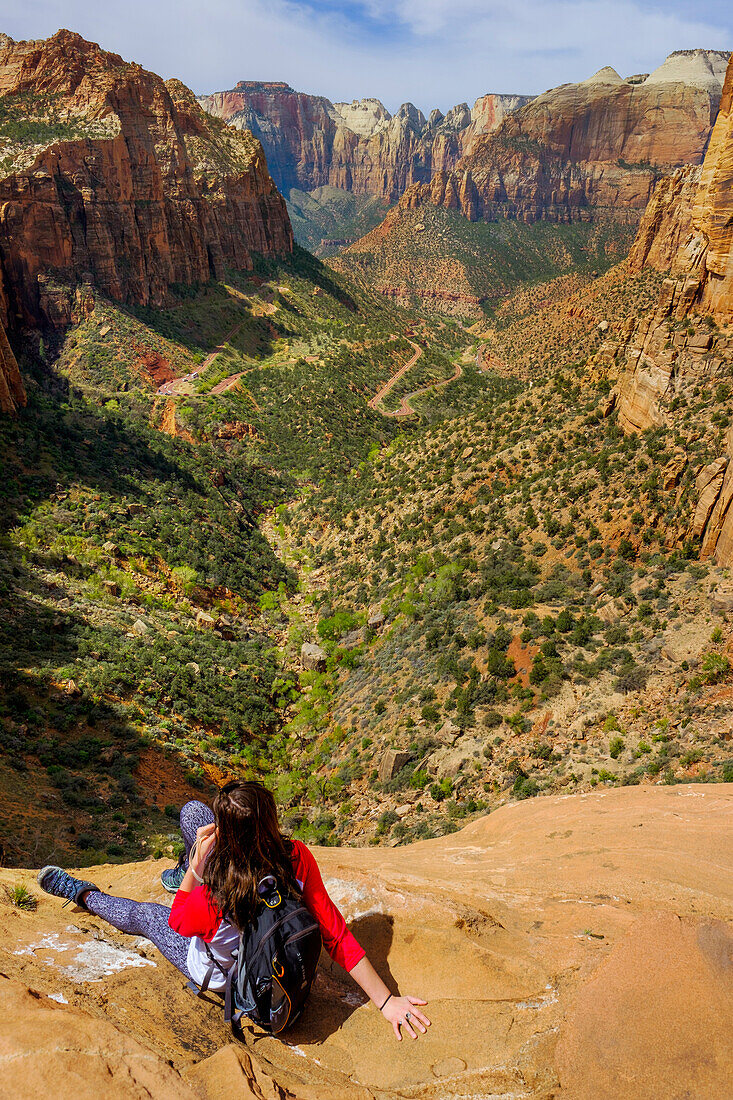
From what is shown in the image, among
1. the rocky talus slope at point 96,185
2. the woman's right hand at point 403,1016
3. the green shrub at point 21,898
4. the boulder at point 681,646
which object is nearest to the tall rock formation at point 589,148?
the rocky talus slope at point 96,185

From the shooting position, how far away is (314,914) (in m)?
4.73

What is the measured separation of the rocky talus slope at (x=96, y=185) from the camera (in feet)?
182

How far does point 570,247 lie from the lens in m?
158

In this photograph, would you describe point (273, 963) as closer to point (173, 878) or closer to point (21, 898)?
point (173, 878)

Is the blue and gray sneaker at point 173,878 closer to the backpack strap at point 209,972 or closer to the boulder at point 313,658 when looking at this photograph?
the backpack strap at point 209,972

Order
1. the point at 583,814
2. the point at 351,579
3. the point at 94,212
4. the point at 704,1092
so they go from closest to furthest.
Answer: the point at 704,1092 < the point at 583,814 < the point at 351,579 < the point at 94,212

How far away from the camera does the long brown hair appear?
4.40m

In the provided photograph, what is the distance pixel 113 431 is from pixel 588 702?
39.5 m

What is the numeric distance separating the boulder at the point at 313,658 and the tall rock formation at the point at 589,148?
171 metres

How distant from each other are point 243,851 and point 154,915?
6.38 feet

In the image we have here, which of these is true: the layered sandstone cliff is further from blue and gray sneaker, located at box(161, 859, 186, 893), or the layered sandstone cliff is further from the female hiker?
the female hiker

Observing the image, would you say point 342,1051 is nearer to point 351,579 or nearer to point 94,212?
point 351,579

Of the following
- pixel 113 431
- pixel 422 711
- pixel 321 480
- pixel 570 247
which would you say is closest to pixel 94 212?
pixel 113 431

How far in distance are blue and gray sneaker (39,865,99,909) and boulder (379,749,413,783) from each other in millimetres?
13830
